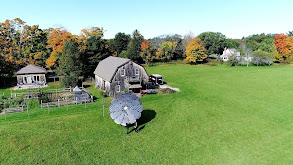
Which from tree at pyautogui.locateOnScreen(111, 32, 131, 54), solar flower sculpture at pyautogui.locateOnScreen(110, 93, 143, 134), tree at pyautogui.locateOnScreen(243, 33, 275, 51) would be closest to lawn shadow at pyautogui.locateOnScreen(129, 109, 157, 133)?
solar flower sculpture at pyautogui.locateOnScreen(110, 93, 143, 134)

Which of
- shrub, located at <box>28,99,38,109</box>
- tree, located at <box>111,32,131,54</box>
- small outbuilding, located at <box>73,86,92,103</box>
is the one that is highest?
tree, located at <box>111,32,131,54</box>

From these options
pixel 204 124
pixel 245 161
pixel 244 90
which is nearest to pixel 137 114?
pixel 204 124

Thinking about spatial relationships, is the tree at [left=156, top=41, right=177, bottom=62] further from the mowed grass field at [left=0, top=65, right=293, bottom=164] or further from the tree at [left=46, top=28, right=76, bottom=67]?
the mowed grass field at [left=0, top=65, right=293, bottom=164]

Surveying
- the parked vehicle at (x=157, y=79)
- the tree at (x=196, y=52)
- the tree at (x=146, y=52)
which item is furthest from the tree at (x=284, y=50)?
the parked vehicle at (x=157, y=79)

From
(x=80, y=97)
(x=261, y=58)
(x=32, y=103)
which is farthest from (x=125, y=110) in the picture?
(x=261, y=58)

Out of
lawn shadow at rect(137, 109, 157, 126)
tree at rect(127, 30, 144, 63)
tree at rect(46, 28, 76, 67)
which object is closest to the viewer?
lawn shadow at rect(137, 109, 157, 126)

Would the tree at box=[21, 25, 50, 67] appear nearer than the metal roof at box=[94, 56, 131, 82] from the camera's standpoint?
No

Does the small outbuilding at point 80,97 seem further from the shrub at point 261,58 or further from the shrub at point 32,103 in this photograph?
the shrub at point 261,58

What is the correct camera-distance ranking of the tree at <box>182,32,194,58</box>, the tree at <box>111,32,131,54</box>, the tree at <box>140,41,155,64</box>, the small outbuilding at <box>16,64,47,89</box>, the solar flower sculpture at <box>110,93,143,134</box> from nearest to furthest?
the solar flower sculpture at <box>110,93,143,134</box>
the small outbuilding at <box>16,64,47,89</box>
the tree at <box>140,41,155,64</box>
the tree at <box>111,32,131,54</box>
the tree at <box>182,32,194,58</box>

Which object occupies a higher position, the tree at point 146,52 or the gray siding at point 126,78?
the tree at point 146,52
